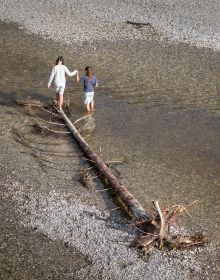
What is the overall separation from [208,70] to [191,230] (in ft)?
46.4

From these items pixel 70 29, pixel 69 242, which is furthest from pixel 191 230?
pixel 70 29

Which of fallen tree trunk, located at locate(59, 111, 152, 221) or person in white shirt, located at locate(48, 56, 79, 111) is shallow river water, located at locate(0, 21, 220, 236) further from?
person in white shirt, located at locate(48, 56, 79, 111)

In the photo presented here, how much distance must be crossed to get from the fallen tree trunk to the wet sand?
40 centimetres

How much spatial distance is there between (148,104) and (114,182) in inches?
291

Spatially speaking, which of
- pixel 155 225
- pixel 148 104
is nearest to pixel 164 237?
pixel 155 225

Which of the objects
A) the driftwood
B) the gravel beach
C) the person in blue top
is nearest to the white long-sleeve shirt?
the person in blue top

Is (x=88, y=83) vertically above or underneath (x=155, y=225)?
above

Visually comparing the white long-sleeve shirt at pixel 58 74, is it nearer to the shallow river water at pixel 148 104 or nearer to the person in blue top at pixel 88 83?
the person in blue top at pixel 88 83

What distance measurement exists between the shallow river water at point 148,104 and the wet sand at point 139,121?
39 mm

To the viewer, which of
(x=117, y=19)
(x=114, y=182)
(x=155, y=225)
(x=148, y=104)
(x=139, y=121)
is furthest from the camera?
(x=117, y=19)

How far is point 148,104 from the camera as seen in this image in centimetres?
2162

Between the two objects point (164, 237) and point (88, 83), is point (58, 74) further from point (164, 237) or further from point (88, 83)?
point (164, 237)

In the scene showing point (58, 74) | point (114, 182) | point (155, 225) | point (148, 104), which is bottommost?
point (155, 225)

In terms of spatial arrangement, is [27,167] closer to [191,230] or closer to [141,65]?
[191,230]
